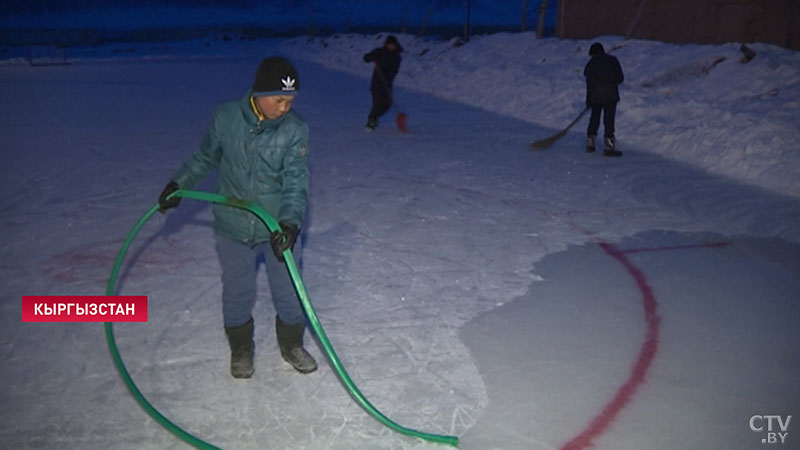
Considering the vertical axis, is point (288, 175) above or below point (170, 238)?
above

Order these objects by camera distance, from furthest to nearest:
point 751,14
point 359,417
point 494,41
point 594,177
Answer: point 494,41, point 751,14, point 594,177, point 359,417

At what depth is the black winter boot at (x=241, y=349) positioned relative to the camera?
→ 3418 millimetres

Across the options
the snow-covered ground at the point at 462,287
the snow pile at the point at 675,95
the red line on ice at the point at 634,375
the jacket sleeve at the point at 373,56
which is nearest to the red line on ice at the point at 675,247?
the snow-covered ground at the point at 462,287

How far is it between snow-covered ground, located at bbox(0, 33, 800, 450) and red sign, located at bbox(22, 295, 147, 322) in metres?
0.10

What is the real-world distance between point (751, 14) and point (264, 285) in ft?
44.5

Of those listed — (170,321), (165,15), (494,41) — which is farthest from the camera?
(165,15)

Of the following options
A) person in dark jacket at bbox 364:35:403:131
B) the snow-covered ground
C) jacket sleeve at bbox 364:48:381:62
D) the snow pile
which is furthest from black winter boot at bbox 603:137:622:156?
jacket sleeve at bbox 364:48:381:62

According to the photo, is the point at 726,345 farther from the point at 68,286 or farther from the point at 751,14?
the point at 751,14

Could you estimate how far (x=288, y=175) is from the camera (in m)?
3.13

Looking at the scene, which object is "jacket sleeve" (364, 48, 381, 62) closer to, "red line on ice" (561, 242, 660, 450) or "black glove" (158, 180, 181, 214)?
"red line on ice" (561, 242, 660, 450)

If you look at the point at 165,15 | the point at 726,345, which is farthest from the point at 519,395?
the point at 165,15

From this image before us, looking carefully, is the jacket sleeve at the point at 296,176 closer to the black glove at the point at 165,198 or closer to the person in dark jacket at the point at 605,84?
the black glove at the point at 165,198

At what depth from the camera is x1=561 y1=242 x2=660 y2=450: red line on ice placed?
9.66 ft

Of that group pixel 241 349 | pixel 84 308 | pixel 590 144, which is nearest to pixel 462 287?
pixel 241 349
